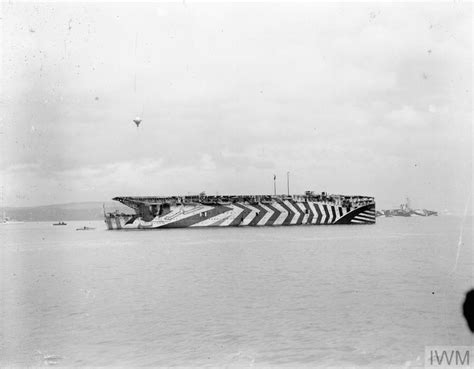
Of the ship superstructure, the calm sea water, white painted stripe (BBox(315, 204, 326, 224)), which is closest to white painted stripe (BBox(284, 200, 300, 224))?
the ship superstructure

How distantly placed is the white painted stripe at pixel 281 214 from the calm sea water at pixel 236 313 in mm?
39561

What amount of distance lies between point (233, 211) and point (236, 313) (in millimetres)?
49096

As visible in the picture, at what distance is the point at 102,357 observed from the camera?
382 inches

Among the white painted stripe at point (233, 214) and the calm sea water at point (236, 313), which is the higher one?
the white painted stripe at point (233, 214)

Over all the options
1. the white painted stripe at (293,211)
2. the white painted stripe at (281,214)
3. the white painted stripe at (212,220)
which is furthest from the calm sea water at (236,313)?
the white painted stripe at (293,211)

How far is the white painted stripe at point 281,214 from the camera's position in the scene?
63037 mm

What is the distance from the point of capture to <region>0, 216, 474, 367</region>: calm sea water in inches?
382

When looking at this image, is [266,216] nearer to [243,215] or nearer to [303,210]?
[243,215]

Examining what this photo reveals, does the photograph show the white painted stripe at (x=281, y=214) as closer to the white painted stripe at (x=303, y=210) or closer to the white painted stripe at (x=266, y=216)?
the white painted stripe at (x=266, y=216)

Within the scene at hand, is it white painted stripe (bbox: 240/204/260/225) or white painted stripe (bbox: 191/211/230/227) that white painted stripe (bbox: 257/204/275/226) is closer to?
white painted stripe (bbox: 240/204/260/225)

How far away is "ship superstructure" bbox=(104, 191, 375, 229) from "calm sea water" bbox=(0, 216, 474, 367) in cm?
3668

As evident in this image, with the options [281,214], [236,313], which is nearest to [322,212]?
[281,214]

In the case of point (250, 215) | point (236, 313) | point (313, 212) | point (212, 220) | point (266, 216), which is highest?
point (313, 212)

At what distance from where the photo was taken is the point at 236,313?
1291cm
